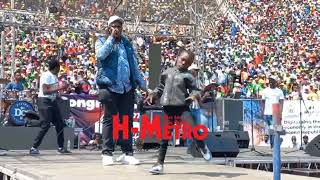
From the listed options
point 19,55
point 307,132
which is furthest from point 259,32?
point 307,132

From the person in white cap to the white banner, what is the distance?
9537 millimetres

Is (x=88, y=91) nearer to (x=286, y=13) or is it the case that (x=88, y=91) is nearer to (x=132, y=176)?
(x=132, y=176)

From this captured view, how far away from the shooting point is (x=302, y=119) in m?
17.0

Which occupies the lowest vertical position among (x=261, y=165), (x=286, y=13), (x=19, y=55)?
(x=261, y=165)

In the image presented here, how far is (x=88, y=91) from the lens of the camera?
16.7 m

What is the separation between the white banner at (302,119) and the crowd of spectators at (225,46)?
5.33ft

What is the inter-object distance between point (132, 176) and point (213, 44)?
24604 millimetres

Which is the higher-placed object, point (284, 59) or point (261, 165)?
point (284, 59)

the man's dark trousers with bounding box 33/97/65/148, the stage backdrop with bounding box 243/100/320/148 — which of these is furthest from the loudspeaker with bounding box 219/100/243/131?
the man's dark trousers with bounding box 33/97/65/148

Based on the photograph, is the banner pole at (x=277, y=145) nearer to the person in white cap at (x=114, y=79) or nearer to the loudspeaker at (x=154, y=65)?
the person in white cap at (x=114, y=79)

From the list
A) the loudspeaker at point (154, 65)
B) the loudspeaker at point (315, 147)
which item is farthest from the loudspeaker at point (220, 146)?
the loudspeaker at point (154, 65)

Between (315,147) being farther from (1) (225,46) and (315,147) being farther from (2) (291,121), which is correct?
(1) (225,46)

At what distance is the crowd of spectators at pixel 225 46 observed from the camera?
20391 millimetres

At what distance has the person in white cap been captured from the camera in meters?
7.91
